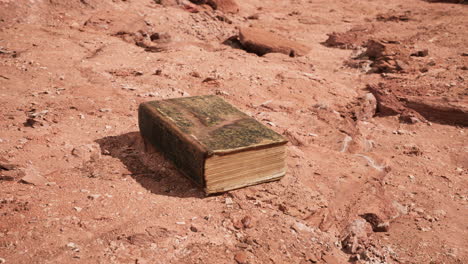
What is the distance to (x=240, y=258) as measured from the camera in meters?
2.08

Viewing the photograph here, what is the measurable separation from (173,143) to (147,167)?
0.30 m

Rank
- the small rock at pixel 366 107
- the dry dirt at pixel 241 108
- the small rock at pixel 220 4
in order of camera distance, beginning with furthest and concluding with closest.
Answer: the small rock at pixel 220 4, the small rock at pixel 366 107, the dry dirt at pixel 241 108

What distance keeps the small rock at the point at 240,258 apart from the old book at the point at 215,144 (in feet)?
1.49

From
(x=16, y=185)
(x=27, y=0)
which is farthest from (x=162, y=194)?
(x=27, y=0)

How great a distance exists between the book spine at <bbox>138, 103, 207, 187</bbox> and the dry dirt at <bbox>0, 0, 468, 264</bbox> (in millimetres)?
118

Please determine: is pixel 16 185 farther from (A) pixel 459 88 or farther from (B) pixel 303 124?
(A) pixel 459 88

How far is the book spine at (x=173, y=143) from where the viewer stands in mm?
2395

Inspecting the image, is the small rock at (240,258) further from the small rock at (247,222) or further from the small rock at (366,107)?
the small rock at (366,107)

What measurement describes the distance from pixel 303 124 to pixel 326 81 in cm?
135

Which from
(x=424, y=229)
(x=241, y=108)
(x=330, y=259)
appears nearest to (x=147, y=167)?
(x=330, y=259)

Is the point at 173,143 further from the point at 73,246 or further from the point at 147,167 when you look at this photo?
the point at 73,246

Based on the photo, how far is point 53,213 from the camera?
7.23 feet

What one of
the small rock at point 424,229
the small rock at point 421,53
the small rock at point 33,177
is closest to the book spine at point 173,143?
the small rock at point 33,177

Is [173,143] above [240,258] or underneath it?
above
